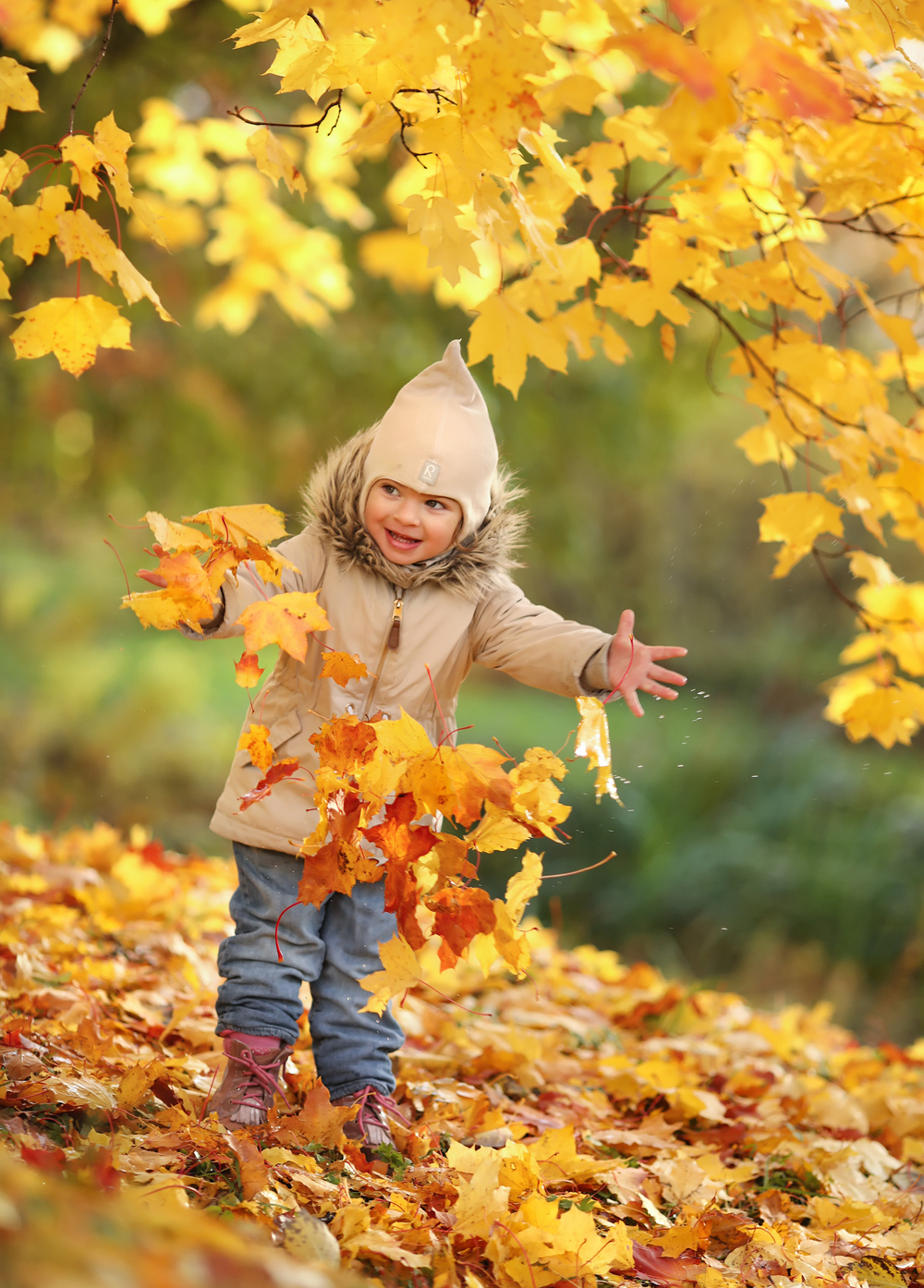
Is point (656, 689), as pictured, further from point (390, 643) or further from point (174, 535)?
point (174, 535)

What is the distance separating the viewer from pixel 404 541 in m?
2.03

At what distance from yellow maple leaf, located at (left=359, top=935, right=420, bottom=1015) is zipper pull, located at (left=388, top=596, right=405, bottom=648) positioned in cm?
64

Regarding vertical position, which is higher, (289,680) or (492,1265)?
(289,680)

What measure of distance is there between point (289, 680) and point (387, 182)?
12.2ft

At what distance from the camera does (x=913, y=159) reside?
1943mm

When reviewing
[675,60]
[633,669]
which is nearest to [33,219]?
[675,60]

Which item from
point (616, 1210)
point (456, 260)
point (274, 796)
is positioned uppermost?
point (456, 260)

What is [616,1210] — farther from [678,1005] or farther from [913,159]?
[913,159]

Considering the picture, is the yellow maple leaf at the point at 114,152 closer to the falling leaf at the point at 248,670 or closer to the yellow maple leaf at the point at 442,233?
the yellow maple leaf at the point at 442,233

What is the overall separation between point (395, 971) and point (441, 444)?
36.4 inches

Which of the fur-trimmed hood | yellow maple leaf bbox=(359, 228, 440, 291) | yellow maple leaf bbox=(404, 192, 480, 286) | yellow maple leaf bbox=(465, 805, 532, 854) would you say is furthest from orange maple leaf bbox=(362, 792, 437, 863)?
yellow maple leaf bbox=(359, 228, 440, 291)

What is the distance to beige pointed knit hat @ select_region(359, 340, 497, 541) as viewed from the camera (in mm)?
1970

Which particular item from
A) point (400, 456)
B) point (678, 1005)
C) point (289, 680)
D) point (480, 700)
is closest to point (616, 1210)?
point (289, 680)

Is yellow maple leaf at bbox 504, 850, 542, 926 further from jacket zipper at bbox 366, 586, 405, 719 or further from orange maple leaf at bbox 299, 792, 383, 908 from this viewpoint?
jacket zipper at bbox 366, 586, 405, 719
